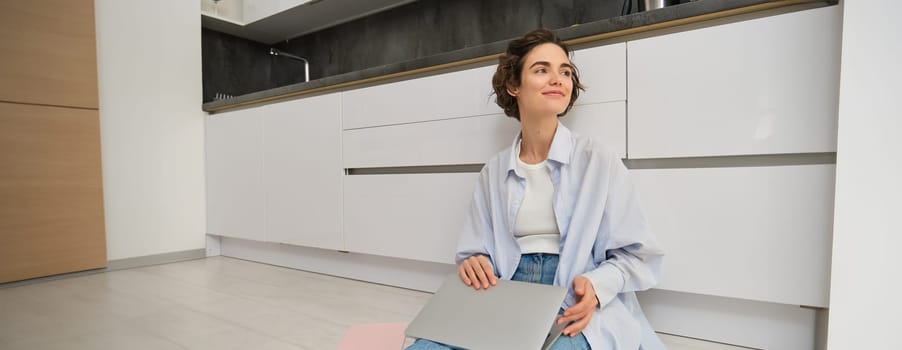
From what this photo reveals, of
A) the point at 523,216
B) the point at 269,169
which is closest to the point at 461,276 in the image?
the point at 523,216

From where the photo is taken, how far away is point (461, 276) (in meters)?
1.04

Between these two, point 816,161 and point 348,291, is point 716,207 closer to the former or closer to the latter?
point 816,161

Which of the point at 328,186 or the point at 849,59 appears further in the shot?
the point at 328,186

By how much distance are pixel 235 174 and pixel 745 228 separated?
234 cm

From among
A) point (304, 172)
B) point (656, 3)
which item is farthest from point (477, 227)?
point (304, 172)

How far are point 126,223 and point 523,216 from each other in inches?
88.8

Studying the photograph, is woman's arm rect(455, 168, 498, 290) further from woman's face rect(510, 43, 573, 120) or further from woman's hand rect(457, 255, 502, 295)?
woman's face rect(510, 43, 573, 120)

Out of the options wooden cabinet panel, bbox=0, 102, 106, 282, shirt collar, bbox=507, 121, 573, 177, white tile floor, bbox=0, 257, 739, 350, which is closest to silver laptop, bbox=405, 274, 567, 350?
shirt collar, bbox=507, 121, 573, 177

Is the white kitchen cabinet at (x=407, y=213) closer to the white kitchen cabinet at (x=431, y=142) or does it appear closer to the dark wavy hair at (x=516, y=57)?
the white kitchen cabinet at (x=431, y=142)

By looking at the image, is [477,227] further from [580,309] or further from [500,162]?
[580,309]

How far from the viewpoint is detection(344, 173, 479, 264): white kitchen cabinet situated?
1673mm

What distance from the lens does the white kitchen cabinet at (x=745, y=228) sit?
108cm

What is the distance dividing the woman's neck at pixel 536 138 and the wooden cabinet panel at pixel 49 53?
85.0 inches

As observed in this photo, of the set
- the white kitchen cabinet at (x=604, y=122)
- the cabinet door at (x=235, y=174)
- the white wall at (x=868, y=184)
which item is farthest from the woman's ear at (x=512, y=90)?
the cabinet door at (x=235, y=174)
